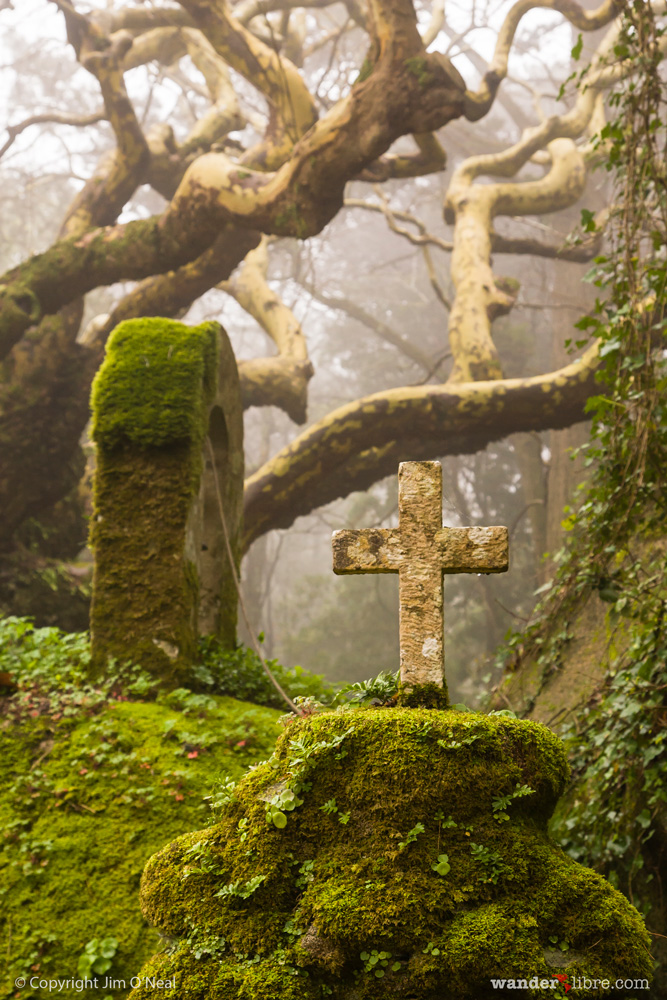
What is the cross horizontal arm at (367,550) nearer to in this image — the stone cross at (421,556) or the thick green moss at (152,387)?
the stone cross at (421,556)

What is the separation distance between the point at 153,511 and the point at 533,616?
3413mm

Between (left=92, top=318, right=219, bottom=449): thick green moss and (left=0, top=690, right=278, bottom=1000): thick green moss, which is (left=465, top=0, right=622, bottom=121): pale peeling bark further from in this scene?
(left=0, top=690, right=278, bottom=1000): thick green moss

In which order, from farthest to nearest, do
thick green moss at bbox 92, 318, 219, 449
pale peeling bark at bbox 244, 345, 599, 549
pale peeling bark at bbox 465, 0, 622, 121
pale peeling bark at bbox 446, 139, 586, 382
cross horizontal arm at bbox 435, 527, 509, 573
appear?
pale peeling bark at bbox 446, 139, 586, 382 → pale peeling bark at bbox 244, 345, 599, 549 → pale peeling bark at bbox 465, 0, 622, 121 → thick green moss at bbox 92, 318, 219, 449 → cross horizontal arm at bbox 435, 527, 509, 573

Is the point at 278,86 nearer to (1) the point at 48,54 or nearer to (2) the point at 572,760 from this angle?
(2) the point at 572,760

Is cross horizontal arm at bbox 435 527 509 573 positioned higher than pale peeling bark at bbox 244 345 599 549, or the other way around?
Result: pale peeling bark at bbox 244 345 599 549

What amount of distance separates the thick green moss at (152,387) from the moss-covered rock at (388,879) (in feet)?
10.7

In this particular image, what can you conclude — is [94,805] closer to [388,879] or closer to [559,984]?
[388,879]

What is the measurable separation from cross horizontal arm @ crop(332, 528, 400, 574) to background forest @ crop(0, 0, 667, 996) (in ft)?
5.23

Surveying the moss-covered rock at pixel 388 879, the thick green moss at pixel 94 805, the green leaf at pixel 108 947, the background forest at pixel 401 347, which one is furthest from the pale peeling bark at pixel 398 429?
the moss-covered rock at pixel 388 879

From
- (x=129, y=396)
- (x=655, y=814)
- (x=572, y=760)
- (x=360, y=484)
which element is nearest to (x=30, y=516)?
(x=360, y=484)

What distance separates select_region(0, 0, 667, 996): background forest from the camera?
424 cm

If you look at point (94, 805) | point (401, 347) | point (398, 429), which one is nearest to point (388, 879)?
point (94, 805)

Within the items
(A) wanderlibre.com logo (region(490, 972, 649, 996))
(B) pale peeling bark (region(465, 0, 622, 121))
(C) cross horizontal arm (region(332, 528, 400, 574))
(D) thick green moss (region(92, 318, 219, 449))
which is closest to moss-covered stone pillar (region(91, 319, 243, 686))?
(D) thick green moss (region(92, 318, 219, 449))

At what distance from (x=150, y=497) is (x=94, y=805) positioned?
6.87 feet
